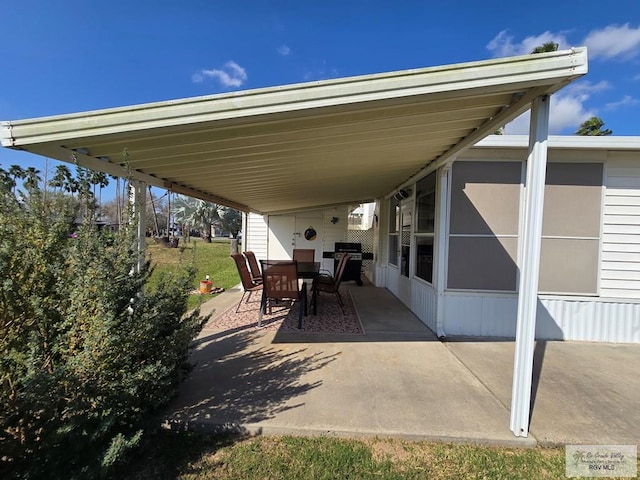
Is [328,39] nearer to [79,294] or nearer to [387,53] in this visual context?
[387,53]

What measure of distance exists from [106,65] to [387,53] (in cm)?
538

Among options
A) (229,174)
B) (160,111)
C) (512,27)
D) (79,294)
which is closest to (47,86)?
(229,174)

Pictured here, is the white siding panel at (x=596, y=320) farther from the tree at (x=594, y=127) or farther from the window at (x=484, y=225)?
the tree at (x=594, y=127)

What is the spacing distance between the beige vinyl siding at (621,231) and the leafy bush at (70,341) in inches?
225

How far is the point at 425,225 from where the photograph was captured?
509 cm

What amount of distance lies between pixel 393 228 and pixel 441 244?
3134 millimetres

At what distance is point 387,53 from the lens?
6125 millimetres

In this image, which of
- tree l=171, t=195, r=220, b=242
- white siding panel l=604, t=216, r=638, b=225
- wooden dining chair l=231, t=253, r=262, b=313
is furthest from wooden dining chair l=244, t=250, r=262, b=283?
tree l=171, t=195, r=220, b=242

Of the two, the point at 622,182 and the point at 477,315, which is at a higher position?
the point at 622,182

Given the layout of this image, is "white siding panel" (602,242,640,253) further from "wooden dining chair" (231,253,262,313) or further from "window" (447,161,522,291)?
"wooden dining chair" (231,253,262,313)

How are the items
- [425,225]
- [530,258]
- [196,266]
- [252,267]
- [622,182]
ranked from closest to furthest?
[530,258]
[196,266]
[622,182]
[425,225]
[252,267]

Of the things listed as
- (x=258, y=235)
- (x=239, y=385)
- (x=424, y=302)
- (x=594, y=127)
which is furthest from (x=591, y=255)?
(x=594, y=127)

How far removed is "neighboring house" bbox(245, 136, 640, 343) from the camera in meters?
4.30

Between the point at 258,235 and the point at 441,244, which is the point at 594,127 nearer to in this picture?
the point at 441,244
